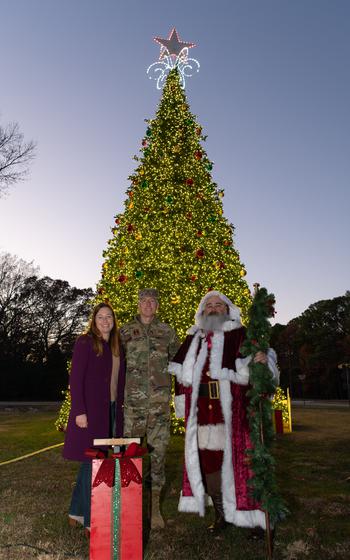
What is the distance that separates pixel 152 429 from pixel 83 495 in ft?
2.95

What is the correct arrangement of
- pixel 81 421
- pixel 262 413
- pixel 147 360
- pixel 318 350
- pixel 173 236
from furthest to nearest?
pixel 318 350, pixel 173 236, pixel 147 360, pixel 81 421, pixel 262 413

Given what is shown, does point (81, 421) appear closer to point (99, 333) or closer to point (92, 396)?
point (92, 396)

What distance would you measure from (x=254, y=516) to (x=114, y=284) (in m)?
7.62

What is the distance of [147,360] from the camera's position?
4.69 m

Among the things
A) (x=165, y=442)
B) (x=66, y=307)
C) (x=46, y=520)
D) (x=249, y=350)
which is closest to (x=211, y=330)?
(x=249, y=350)

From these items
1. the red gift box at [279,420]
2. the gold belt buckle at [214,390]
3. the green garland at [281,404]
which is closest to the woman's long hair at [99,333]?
the gold belt buckle at [214,390]

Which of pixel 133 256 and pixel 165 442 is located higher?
pixel 133 256

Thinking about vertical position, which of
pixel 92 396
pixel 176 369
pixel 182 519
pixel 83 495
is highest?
pixel 176 369

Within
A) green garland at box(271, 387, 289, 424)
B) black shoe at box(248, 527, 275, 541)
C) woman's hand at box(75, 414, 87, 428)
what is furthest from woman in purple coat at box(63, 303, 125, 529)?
green garland at box(271, 387, 289, 424)

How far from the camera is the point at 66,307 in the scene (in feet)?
148

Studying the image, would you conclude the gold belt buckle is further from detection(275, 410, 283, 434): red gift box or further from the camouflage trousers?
detection(275, 410, 283, 434): red gift box

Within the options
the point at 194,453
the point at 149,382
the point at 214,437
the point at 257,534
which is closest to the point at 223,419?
the point at 214,437

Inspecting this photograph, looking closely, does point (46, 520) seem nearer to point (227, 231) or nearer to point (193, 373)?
point (193, 373)

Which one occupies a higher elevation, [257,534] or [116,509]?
[116,509]
